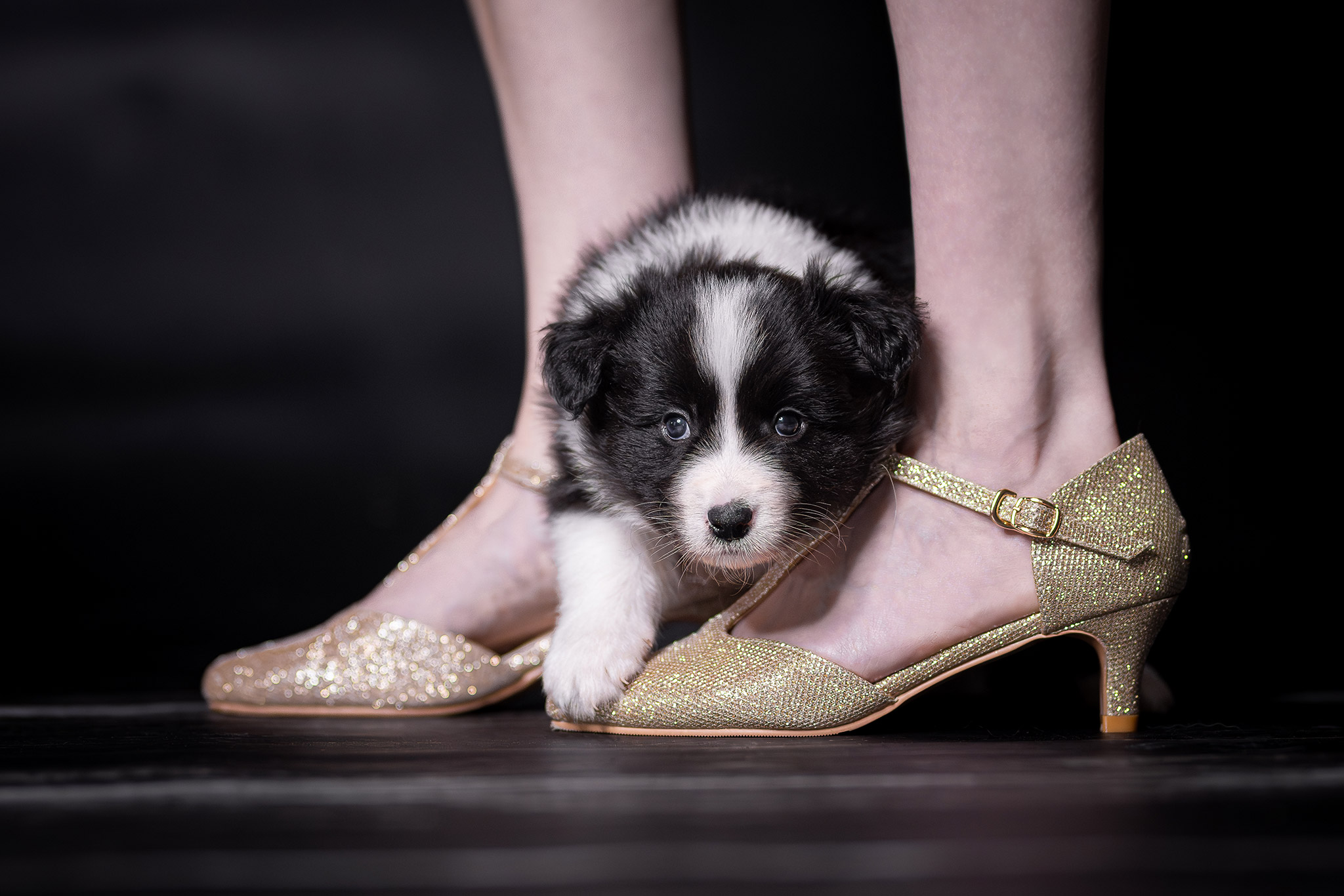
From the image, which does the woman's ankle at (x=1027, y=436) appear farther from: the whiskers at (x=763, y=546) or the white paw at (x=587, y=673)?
the white paw at (x=587, y=673)

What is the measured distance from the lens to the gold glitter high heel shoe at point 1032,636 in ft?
5.97

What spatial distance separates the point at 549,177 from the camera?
2.58m

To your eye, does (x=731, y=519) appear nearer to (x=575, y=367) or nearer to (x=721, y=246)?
(x=575, y=367)

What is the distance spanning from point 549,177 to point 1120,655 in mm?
1509

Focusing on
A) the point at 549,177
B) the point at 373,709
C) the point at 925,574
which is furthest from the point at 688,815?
the point at 549,177

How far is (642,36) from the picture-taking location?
2516 mm

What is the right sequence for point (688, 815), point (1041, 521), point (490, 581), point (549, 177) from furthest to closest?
point (549, 177), point (490, 581), point (1041, 521), point (688, 815)

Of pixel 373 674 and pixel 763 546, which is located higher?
pixel 763 546

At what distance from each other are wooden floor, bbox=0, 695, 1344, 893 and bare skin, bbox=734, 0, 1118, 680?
0.73 feet

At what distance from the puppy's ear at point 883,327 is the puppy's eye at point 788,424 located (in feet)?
0.48

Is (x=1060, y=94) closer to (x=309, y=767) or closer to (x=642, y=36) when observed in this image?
(x=642, y=36)

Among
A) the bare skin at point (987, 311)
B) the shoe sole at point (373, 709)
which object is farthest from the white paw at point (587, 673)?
the shoe sole at point (373, 709)

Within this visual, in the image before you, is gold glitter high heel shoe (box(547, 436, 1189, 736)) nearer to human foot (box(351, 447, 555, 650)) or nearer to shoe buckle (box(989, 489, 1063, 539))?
shoe buckle (box(989, 489, 1063, 539))

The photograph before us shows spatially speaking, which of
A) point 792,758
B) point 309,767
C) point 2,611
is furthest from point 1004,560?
point 2,611
